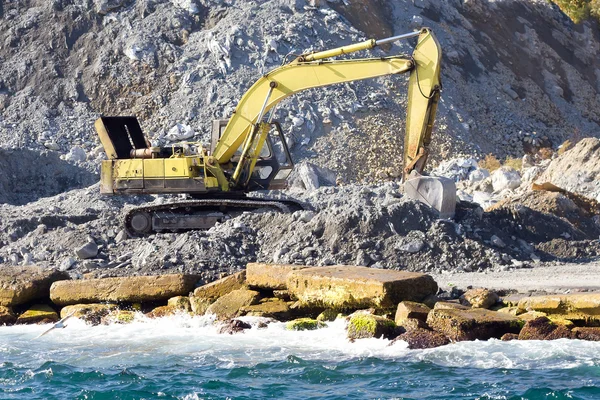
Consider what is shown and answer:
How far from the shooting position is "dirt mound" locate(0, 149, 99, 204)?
77.2 ft

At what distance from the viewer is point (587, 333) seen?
10.0 metres

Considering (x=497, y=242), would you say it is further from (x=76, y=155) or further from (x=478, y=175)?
(x=76, y=155)

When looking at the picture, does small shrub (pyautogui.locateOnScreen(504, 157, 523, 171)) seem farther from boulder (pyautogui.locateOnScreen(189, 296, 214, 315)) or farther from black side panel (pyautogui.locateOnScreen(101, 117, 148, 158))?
boulder (pyautogui.locateOnScreen(189, 296, 214, 315))

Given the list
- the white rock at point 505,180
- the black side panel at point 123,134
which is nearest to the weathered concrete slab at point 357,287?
the black side panel at point 123,134

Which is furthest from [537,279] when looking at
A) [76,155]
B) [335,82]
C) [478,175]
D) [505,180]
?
[76,155]

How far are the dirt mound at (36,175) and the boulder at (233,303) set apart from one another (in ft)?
40.3

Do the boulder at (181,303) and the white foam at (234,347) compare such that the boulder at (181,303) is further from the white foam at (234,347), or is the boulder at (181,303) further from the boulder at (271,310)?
the boulder at (271,310)

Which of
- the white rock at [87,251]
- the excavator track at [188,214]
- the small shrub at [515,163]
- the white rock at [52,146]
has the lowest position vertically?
Result: the white rock at [87,251]

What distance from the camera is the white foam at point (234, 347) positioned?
962 cm

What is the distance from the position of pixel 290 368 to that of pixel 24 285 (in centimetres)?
480

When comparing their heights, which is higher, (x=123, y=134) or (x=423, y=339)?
(x=123, y=134)

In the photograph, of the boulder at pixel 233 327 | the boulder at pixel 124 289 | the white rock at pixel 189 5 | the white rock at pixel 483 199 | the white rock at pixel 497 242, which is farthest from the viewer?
the white rock at pixel 189 5

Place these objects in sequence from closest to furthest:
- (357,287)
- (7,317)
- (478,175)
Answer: (357,287)
(7,317)
(478,175)

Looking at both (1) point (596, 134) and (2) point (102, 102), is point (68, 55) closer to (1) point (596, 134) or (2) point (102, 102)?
(2) point (102, 102)
